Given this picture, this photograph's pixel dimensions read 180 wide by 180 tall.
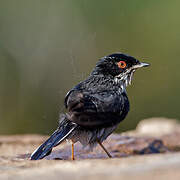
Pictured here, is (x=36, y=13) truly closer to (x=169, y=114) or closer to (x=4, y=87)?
(x=4, y=87)

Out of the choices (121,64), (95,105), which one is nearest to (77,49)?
(121,64)

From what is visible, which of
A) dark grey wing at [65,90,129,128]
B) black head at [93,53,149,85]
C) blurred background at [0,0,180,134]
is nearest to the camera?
dark grey wing at [65,90,129,128]

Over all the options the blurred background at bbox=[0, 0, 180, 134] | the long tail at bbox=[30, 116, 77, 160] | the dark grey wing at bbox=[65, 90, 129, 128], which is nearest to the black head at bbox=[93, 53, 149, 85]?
the dark grey wing at bbox=[65, 90, 129, 128]

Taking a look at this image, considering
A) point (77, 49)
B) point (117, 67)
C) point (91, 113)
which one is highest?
point (117, 67)

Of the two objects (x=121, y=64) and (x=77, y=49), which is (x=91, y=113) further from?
(x=77, y=49)

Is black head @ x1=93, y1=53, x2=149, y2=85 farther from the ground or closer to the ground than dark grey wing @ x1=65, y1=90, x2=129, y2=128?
farther from the ground

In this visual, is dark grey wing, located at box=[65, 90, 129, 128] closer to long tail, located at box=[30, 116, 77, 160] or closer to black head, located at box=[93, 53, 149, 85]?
long tail, located at box=[30, 116, 77, 160]

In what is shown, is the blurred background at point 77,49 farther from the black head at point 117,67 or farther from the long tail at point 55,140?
the long tail at point 55,140
